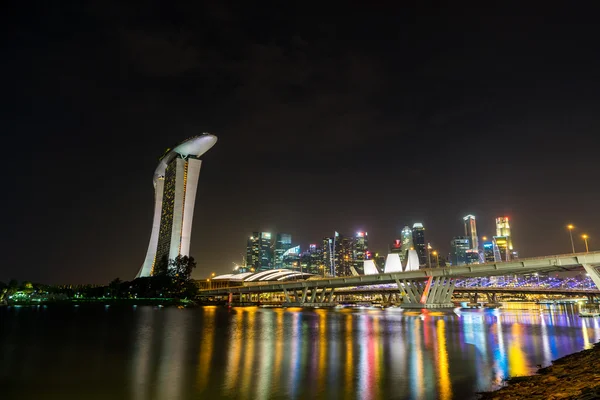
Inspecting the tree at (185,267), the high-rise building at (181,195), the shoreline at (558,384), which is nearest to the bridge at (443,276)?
the tree at (185,267)

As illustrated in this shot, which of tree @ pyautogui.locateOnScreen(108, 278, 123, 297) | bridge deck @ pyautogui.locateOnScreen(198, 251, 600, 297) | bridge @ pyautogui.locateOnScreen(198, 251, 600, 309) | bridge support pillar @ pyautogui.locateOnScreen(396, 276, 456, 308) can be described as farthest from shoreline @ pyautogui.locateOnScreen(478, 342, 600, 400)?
tree @ pyautogui.locateOnScreen(108, 278, 123, 297)

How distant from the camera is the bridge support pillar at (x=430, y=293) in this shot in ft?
323

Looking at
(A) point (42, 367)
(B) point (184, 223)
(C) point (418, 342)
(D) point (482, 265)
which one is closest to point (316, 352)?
(C) point (418, 342)

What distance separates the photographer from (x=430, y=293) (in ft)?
327

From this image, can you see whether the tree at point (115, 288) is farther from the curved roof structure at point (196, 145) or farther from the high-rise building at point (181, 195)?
the curved roof structure at point (196, 145)

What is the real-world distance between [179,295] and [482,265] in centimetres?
9790

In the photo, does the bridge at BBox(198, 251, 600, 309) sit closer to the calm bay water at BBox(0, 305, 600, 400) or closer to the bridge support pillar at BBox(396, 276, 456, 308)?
the bridge support pillar at BBox(396, 276, 456, 308)

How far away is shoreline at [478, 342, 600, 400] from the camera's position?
548 inches

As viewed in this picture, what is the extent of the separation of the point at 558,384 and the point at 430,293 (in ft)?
287

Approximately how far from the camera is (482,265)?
85.4 m

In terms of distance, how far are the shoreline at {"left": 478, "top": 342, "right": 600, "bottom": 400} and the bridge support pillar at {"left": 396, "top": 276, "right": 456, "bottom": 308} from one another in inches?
3131

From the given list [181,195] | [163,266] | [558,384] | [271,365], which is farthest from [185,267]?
[558,384]

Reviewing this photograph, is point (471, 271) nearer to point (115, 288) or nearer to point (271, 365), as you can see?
point (271, 365)

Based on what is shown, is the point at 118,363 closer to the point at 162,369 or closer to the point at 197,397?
the point at 162,369
